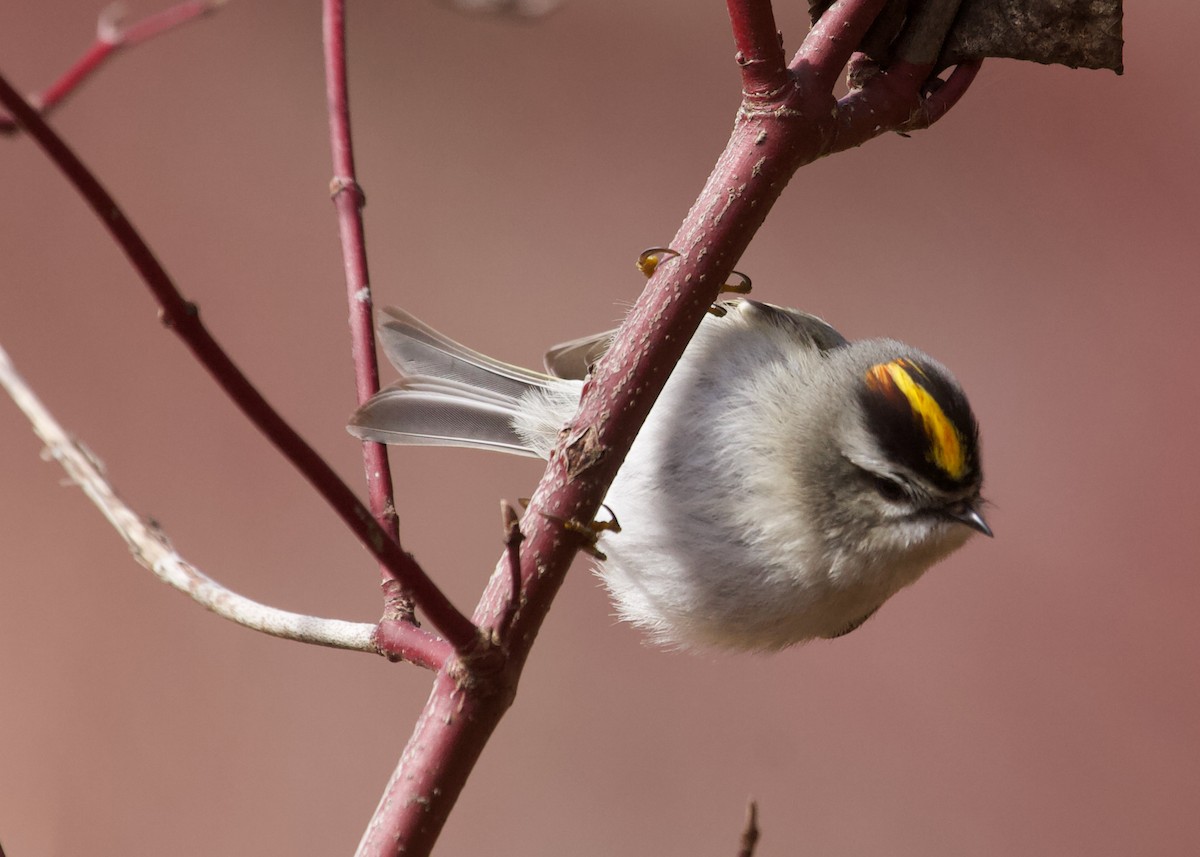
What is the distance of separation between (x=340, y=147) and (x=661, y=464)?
1.23 feet

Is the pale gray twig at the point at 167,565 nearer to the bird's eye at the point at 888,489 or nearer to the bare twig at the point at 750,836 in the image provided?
the bare twig at the point at 750,836

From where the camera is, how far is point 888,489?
0.85 metres

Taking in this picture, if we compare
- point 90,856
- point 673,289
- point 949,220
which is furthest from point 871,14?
point 90,856

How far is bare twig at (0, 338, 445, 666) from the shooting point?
59cm

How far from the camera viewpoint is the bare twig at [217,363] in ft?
0.97

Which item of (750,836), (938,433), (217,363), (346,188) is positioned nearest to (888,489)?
(938,433)

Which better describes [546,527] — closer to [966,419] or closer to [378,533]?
[378,533]

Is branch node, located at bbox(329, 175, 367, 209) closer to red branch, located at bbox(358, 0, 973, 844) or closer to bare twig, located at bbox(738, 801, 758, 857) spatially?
red branch, located at bbox(358, 0, 973, 844)

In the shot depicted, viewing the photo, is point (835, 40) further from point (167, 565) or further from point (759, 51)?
point (167, 565)

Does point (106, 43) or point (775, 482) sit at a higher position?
point (775, 482)

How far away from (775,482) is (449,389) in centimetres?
33

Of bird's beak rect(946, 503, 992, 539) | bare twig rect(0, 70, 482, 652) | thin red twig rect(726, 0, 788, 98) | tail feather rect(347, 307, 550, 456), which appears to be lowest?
bare twig rect(0, 70, 482, 652)

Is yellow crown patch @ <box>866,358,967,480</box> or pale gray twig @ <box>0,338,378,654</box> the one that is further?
yellow crown patch @ <box>866,358,967,480</box>

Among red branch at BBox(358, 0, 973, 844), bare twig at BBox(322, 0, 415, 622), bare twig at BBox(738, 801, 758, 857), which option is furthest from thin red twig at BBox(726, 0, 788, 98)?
bare twig at BBox(738, 801, 758, 857)
